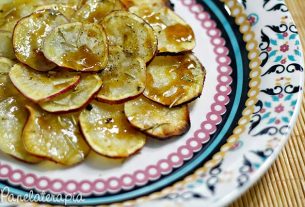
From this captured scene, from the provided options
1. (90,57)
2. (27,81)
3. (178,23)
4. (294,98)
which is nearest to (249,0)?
(178,23)

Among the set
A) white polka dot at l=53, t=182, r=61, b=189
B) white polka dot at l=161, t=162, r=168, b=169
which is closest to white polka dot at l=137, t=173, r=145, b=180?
white polka dot at l=161, t=162, r=168, b=169

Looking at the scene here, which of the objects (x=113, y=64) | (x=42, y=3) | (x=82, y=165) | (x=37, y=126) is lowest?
(x=82, y=165)

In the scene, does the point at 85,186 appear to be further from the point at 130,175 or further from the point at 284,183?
the point at 284,183

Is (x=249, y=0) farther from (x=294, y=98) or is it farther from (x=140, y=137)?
(x=140, y=137)

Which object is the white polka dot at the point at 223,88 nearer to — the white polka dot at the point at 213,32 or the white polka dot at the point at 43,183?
the white polka dot at the point at 213,32

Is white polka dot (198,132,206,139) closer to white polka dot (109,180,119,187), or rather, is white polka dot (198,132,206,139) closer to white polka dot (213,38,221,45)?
white polka dot (109,180,119,187)

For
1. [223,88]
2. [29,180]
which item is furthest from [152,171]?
[223,88]

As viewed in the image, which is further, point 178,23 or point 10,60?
point 178,23
